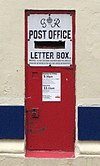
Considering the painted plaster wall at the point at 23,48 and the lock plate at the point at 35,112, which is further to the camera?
the lock plate at the point at 35,112

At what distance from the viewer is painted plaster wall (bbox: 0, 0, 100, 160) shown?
5590 millimetres

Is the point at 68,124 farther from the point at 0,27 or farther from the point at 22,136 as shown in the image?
the point at 0,27

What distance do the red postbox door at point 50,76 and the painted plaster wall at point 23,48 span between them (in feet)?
0.36

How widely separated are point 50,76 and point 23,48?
486mm

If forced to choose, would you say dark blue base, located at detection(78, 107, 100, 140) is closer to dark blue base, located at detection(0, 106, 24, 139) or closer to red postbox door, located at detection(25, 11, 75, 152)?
red postbox door, located at detection(25, 11, 75, 152)

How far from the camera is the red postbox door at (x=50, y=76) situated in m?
5.69

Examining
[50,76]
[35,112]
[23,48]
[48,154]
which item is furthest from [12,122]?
[23,48]

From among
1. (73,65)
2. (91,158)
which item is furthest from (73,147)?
(73,65)

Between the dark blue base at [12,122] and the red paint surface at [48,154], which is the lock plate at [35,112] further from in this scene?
the red paint surface at [48,154]

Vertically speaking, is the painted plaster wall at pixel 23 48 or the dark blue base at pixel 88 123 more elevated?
the painted plaster wall at pixel 23 48

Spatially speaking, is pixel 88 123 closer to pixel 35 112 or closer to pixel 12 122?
pixel 35 112

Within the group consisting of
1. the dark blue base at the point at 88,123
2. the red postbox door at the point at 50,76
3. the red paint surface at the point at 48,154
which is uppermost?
the red postbox door at the point at 50,76

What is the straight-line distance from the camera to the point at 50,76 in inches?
224

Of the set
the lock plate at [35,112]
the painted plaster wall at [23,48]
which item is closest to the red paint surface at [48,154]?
the painted plaster wall at [23,48]
